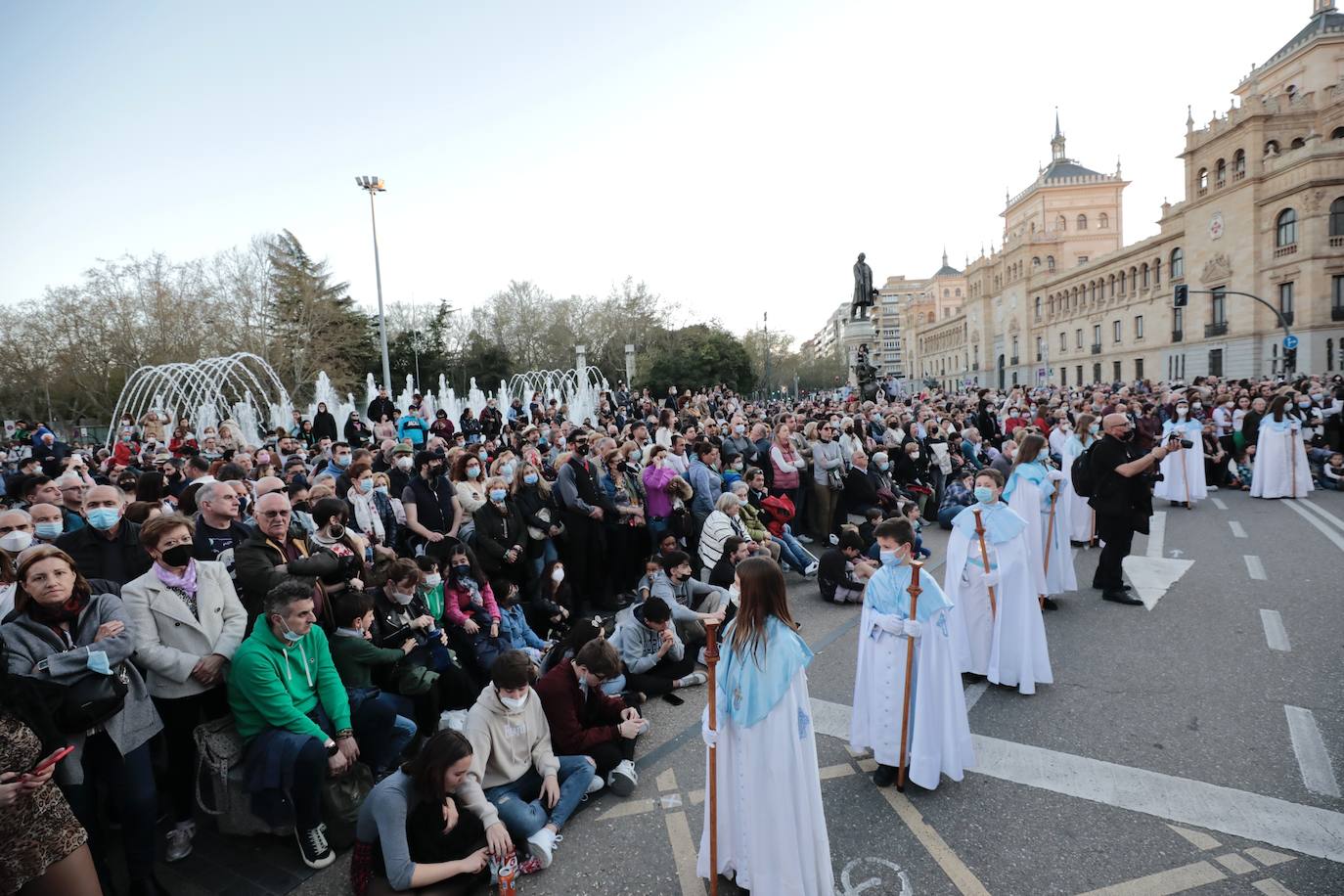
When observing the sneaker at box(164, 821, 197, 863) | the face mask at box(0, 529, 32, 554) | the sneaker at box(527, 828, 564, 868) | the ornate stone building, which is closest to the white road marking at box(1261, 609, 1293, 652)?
the sneaker at box(527, 828, 564, 868)

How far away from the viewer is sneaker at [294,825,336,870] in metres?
4.00

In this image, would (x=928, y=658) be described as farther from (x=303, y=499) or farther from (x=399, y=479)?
(x=399, y=479)

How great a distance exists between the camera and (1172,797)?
4223mm

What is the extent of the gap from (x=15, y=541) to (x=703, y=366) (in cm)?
4016

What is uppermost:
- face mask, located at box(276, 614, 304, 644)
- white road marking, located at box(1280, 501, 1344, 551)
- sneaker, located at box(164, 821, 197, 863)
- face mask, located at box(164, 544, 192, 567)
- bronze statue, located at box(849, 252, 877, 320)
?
bronze statue, located at box(849, 252, 877, 320)

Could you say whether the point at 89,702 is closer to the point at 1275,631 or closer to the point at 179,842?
the point at 179,842

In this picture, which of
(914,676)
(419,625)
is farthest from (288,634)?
(914,676)

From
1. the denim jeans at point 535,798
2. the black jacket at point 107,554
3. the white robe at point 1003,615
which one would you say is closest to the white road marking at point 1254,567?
the white robe at point 1003,615

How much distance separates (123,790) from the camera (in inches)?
142

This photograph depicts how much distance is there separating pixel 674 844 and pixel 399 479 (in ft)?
21.4

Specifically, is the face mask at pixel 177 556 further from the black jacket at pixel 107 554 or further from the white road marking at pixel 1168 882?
the white road marking at pixel 1168 882

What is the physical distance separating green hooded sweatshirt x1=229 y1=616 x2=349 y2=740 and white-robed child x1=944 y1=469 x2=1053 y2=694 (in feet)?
15.7

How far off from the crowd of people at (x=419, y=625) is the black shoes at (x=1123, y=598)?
0.02 meters

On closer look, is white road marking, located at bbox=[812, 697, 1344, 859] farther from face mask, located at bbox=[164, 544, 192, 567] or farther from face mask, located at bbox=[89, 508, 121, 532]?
face mask, located at bbox=[89, 508, 121, 532]
